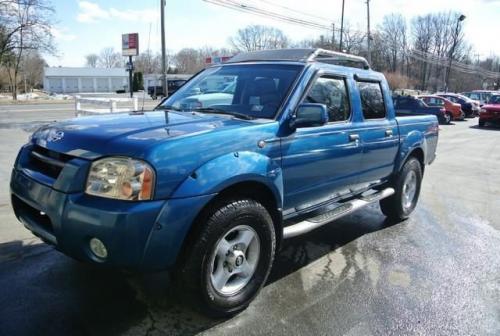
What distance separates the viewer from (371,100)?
16.7 feet

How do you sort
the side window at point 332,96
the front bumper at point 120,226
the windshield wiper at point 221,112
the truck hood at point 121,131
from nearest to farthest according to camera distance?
1. the front bumper at point 120,226
2. the truck hood at point 121,131
3. the windshield wiper at point 221,112
4. the side window at point 332,96

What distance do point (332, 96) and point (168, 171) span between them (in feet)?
7.37

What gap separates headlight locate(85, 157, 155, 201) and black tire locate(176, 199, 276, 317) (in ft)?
1.74

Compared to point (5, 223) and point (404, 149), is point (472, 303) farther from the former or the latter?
point (5, 223)

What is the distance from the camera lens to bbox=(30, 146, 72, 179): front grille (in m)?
2.99

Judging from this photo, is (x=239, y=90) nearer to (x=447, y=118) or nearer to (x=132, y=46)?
(x=132, y=46)

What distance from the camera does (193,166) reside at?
9.50ft

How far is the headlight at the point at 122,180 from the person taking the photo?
8.81 ft

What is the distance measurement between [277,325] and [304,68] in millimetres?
2271

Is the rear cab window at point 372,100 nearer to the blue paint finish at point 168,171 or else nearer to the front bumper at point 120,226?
the blue paint finish at point 168,171

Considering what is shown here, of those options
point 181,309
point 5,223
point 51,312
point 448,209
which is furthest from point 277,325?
point 448,209

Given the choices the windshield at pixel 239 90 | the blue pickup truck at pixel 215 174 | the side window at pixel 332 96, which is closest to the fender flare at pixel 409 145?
the blue pickup truck at pixel 215 174

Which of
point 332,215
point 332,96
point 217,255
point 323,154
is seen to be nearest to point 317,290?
point 332,215

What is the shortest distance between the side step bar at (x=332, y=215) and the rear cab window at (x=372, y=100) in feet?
3.08
